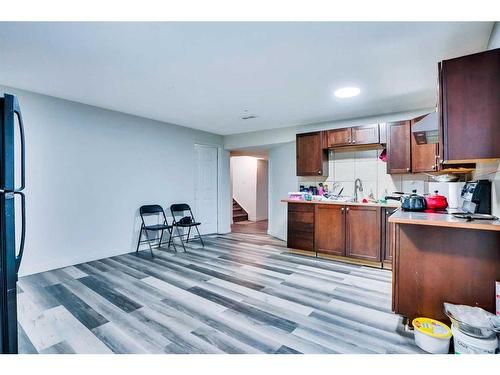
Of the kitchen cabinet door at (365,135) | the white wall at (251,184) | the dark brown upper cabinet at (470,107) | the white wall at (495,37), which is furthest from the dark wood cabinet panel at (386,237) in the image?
the white wall at (251,184)

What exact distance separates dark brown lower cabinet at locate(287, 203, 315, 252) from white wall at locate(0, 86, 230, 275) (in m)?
2.23

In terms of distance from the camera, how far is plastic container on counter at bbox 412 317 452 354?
1.71m

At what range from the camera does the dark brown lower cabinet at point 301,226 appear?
409 cm

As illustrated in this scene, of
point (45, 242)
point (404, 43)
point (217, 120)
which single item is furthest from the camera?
point (217, 120)

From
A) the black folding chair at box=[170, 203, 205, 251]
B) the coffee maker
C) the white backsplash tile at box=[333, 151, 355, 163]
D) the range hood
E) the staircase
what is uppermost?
the range hood

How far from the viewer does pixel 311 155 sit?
172 inches

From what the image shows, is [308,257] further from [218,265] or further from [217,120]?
A: [217,120]

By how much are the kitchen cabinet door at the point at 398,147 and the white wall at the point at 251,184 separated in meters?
4.85

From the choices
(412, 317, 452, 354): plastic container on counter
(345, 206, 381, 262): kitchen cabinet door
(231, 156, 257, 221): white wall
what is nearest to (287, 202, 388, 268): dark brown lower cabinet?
(345, 206, 381, 262): kitchen cabinet door

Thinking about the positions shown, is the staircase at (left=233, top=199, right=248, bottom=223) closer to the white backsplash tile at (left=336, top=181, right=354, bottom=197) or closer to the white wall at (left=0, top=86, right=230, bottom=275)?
the white wall at (left=0, top=86, right=230, bottom=275)

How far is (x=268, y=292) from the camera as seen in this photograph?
2.72m

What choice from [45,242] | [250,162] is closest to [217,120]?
[45,242]
